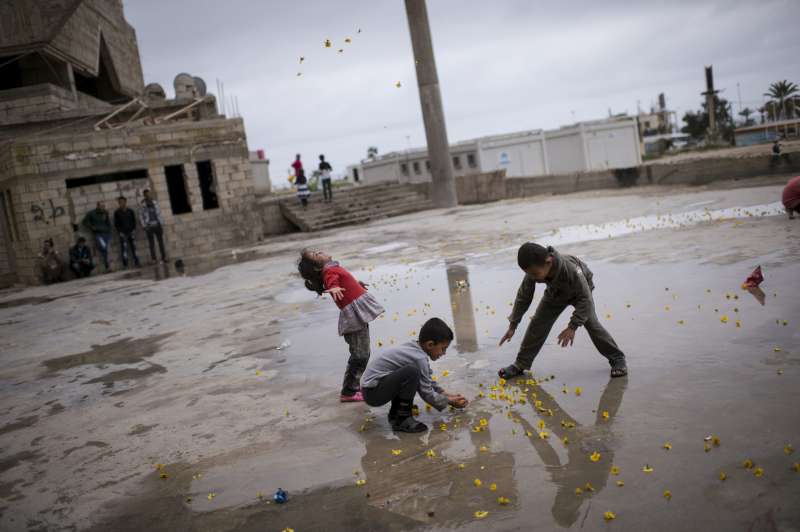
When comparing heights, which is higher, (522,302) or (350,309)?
(350,309)

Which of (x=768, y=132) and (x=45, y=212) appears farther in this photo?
(x=768, y=132)

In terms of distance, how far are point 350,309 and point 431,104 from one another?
2114 cm

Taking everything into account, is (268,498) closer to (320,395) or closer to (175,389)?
(320,395)

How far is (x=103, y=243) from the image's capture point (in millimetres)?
19828

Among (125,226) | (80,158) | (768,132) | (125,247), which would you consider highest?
(80,158)

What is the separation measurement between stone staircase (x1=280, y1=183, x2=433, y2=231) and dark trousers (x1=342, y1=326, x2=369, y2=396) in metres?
19.4

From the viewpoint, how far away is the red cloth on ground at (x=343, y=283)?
5.16 meters

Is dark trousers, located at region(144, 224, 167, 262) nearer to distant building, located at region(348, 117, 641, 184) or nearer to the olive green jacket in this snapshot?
the olive green jacket

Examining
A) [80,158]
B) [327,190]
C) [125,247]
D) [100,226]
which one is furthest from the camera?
[327,190]

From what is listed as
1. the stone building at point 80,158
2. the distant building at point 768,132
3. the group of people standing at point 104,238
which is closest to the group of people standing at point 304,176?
the stone building at point 80,158

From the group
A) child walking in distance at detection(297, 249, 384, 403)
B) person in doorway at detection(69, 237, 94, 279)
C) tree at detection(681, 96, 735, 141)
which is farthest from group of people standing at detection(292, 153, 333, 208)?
tree at detection(681, 96, 735, 141)

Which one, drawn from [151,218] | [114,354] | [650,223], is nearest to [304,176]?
[151,218]

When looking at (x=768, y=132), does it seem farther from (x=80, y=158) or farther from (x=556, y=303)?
(x=556, y=303)

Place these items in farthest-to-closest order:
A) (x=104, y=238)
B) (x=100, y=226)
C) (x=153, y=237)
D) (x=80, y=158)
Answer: (x=153, y=237)
(x=80, y=158)
(x=104, y=238)
(x=100, y=226)
